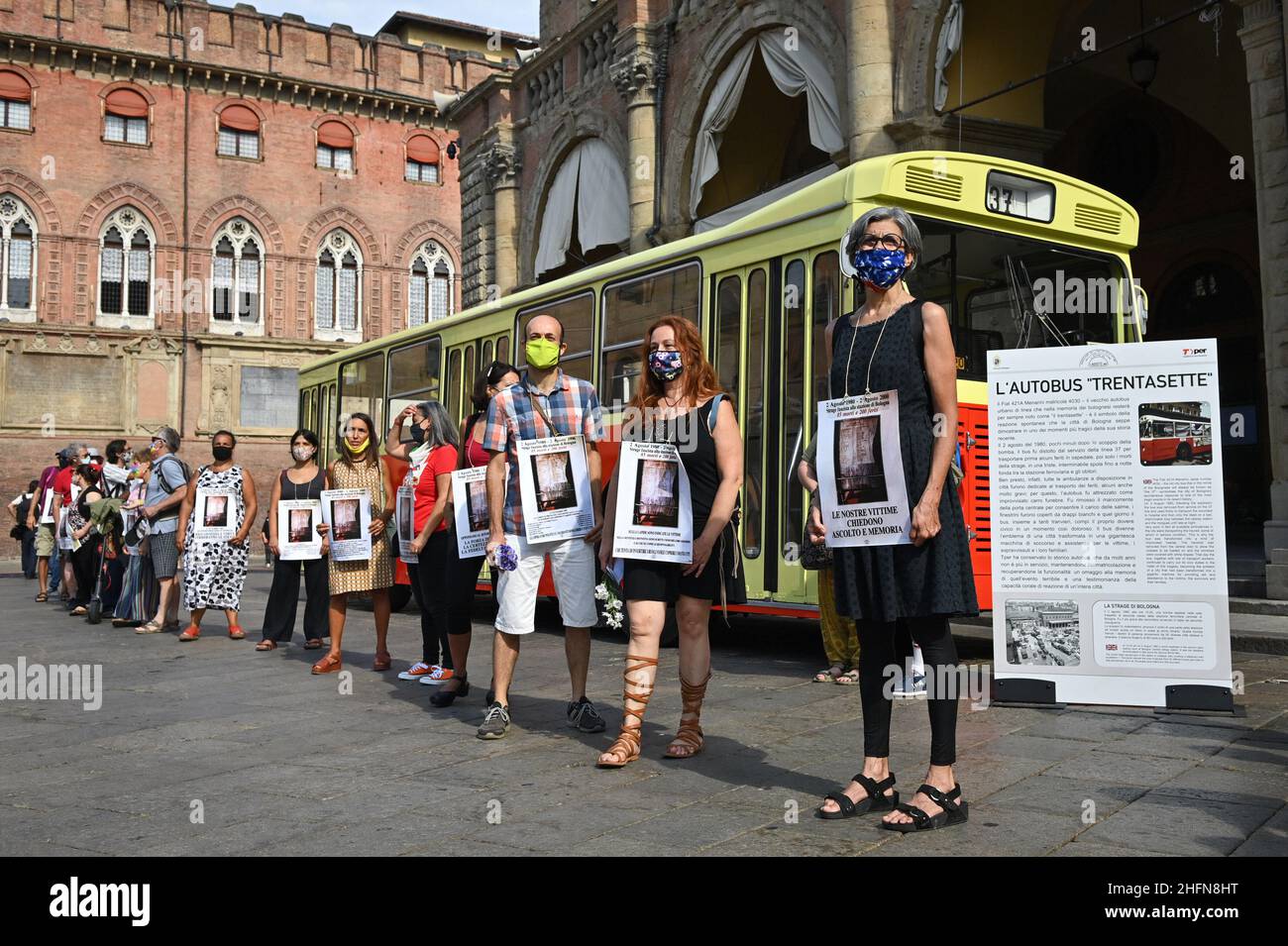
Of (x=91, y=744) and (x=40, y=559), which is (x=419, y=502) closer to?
(x=91, y=744)

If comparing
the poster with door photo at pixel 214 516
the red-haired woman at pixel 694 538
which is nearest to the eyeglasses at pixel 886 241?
the red-haired woman at pixel 694 538

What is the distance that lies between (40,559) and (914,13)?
13.6 metres

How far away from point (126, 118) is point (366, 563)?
112ft

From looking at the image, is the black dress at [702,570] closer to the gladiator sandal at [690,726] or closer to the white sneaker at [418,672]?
the gladiator sandal at [690,726]

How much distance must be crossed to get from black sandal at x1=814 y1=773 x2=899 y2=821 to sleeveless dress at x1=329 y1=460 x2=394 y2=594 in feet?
15.6

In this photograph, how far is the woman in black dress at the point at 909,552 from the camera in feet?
13.1

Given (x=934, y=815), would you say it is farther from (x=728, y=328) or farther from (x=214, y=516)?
(x=214, y=516)

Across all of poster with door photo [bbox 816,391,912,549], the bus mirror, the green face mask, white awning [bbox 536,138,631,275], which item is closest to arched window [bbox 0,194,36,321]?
white awning [bbox 536,138,631,275]

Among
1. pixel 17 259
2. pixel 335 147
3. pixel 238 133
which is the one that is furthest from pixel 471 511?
pixel 335 147

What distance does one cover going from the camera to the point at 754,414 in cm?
874

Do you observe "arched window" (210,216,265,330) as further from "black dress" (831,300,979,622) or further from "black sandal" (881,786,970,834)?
"black sandal" (881,786,970,834)

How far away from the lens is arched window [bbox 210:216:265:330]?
125ft

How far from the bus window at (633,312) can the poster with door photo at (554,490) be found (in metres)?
3.83
